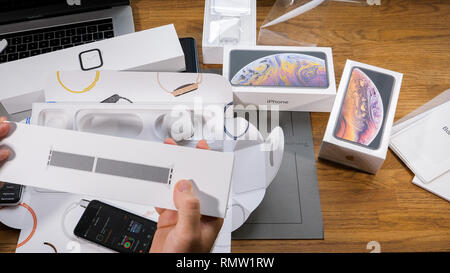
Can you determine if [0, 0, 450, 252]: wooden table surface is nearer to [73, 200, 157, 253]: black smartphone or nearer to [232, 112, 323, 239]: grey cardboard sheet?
[232, 112, 323, 239]: grey cardboard sheet

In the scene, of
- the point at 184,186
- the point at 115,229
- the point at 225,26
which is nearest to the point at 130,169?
the point at 184,186

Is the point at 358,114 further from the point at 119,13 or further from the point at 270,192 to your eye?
the point at 119,13

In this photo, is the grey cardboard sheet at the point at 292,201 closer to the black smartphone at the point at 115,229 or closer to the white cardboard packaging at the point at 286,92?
the white cardboard packaging at the point at 286,92

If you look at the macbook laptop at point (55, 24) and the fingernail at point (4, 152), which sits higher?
the macbook laptop at point (55, 24)

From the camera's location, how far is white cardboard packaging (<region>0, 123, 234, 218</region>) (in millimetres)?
506

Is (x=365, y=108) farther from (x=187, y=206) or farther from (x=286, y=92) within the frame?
(x=187, y=206)

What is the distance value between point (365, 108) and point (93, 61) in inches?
21.6

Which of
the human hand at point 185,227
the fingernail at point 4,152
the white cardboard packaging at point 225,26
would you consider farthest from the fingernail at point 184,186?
the white cardboard packaging at point 225,26

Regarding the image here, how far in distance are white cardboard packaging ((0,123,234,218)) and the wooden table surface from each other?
0.20m

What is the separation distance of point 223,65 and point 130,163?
1.06ft

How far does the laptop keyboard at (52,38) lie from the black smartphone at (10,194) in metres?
0.29

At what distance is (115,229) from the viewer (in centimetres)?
64

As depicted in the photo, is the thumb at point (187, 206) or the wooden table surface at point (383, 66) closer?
the thumb at point (187, 206)

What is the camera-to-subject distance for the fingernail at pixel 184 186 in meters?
0.49
